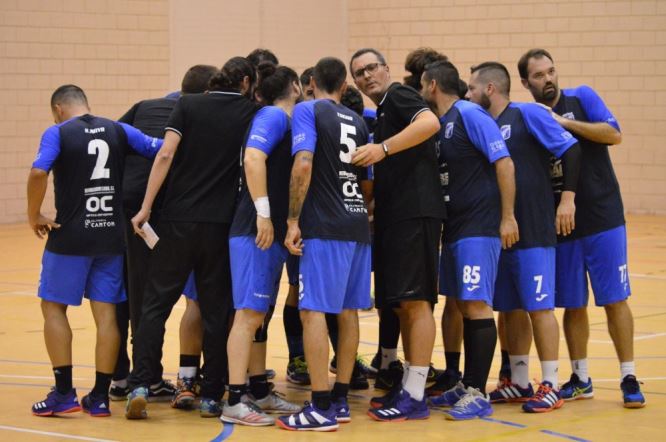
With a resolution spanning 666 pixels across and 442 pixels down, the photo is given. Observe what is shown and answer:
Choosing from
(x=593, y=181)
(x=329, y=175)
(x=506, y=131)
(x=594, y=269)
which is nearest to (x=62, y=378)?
(x=329, y=175)

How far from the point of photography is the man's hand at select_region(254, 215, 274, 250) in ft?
21.3

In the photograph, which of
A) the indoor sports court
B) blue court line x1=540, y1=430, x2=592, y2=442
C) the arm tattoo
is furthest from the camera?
the indoor sports court

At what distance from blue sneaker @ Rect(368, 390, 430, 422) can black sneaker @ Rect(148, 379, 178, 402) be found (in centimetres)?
146

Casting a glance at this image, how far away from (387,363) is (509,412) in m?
1.12

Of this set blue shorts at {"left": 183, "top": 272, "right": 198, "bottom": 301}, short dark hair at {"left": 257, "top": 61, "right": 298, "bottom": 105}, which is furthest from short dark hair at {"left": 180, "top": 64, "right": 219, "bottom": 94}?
blue shorts at {"left": 183, "top": 272, "right": 198, "bottom": 301}

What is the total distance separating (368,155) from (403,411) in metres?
1.51

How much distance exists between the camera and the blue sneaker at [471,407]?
664 centimetres

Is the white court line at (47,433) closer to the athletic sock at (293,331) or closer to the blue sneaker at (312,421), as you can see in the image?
the blue sneaker at (312,421)

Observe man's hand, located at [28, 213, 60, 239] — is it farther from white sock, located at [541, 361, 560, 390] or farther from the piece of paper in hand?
white sock, located at [541, 361, 560, 390]

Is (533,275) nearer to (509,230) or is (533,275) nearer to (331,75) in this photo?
(509,230)

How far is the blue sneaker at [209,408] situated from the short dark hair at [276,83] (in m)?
1.83

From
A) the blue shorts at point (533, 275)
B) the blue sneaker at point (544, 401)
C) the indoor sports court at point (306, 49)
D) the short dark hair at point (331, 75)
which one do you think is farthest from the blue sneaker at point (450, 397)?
the indoor sports court at point (306, 49)

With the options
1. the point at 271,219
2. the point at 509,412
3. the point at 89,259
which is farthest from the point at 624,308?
the point at 89,259

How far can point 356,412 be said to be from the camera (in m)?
6.96
